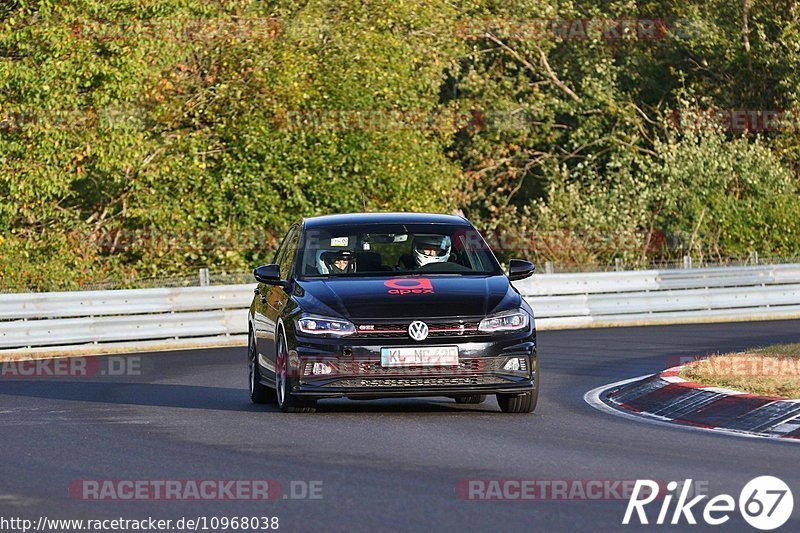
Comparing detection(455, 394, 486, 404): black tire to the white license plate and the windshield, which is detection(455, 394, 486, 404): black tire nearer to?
the windshield

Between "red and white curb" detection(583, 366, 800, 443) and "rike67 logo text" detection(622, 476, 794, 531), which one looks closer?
"rike67 logo text" detection(622, 476, 794, 531)

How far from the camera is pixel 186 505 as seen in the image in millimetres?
8656

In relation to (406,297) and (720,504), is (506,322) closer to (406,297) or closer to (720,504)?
(406,297)

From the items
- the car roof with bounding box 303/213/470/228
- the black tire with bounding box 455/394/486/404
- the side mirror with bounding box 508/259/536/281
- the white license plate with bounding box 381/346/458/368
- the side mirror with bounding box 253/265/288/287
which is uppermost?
the car roof with bounding box 303/213/470/228

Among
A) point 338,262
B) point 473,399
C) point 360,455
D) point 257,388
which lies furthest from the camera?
point 257,388

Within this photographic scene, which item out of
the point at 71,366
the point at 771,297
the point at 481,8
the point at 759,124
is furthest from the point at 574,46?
the point at 71,366

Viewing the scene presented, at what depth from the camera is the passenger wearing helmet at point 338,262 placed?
45.8ft

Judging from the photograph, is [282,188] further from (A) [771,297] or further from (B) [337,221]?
(B) [337,221]

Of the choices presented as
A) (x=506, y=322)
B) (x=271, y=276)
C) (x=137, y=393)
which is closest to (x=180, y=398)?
(x=137, y=393)

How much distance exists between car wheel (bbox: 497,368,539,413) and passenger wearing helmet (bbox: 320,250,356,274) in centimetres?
168

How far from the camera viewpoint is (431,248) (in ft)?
46.5

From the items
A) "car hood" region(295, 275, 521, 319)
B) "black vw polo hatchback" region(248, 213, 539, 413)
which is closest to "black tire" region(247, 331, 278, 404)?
"black vw polo hatchback" region(248, 213, 539, 413)

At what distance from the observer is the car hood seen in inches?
504

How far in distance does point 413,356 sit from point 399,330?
23 cm
